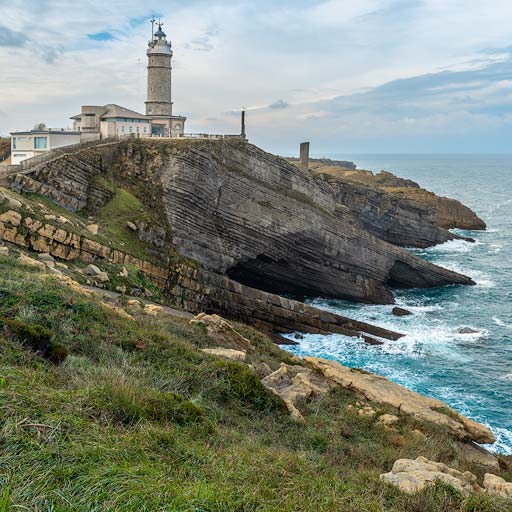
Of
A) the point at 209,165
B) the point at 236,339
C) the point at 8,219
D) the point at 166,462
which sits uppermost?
the point at 209,165

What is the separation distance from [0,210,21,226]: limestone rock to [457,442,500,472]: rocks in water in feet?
65.8

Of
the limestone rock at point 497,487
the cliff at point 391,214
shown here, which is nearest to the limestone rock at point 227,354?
the limestone rock at point 497,487

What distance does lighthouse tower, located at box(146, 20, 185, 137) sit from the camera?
5166 cm

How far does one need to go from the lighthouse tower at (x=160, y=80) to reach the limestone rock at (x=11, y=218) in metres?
30.5

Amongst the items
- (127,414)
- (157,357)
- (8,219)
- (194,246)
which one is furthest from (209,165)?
(127,414)

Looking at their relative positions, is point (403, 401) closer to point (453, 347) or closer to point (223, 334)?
point (223, 334)

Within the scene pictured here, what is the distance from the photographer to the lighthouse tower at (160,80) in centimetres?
5166

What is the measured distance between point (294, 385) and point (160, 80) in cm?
4563

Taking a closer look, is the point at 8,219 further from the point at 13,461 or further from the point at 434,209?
the point at 434,209

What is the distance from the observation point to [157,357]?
1195cm

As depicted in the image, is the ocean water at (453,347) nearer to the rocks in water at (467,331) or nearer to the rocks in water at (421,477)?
the rocks in water at (467,331)

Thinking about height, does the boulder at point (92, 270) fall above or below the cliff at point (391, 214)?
below

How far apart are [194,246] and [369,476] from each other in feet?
84.4

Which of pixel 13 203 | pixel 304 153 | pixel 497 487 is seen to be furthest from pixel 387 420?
pixel 304 153
